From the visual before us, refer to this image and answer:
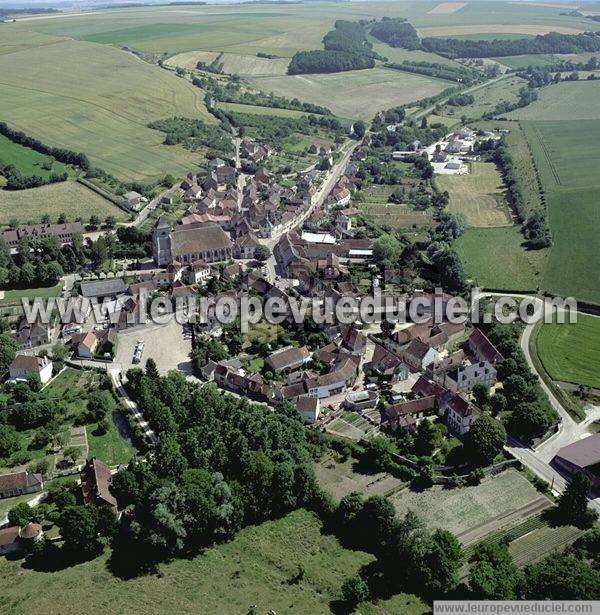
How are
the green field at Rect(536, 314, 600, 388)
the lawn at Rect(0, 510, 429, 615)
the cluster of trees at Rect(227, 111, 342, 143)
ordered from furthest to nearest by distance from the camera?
the cluster of trees at Rect(227, 111, 342, 143) → the green field at Rect(536, 314, 600, 388) → the lawn at Rect(0, 510, 429, 615)

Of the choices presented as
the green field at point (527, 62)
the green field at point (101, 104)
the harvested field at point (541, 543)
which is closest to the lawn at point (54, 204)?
the green field at point (101, 104)

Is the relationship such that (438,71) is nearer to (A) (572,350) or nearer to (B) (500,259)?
(B) (500,259)

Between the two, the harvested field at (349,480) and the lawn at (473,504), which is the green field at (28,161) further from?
the lawn at (473,504)

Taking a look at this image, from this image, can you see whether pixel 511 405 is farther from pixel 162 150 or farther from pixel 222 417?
pixel 162 150

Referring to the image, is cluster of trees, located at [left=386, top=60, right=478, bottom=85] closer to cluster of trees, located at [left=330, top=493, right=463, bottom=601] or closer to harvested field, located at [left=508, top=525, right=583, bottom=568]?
harvested field, located at [left=508, top=525, right=583, bottom=568]

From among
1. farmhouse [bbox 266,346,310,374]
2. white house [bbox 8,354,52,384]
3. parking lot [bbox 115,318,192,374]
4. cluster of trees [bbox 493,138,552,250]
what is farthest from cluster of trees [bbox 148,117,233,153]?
white house [bbox 8,354,52,384]

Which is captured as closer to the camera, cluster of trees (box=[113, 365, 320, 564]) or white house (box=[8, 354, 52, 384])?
cluster of trees (box=[113, 365, 320, 564])

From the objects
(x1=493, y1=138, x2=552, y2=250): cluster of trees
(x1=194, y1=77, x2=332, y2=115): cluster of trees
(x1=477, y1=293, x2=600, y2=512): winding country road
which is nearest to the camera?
(x1=477, y1=293, x2=600, y2=512): winding country road
